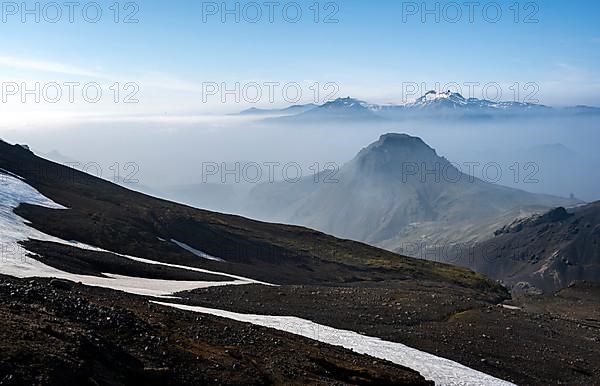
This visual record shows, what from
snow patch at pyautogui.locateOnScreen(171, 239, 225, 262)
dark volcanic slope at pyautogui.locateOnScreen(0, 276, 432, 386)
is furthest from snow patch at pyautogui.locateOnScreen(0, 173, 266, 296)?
snow patch at pyautogui.locateOnScreen(171, 239, 225, 262)

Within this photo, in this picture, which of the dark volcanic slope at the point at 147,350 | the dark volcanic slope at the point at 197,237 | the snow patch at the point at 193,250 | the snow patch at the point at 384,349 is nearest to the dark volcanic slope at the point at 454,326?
the snow patch at the point at 384,349

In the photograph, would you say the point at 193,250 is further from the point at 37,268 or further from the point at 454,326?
the point at 454,326

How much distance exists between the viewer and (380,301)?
54781mm

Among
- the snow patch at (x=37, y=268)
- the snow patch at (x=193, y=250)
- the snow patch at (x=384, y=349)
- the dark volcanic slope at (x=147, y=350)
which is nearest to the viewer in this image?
the dark volcanic slope at (x=147, y=350)

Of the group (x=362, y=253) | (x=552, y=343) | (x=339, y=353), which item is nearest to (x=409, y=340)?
(x=339, y=353)

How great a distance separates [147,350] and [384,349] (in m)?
18.0

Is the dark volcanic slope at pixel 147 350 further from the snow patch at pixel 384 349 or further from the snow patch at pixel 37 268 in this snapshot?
the snow patch at pixel 37 268

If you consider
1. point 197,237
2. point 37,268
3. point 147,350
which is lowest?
point 197,237

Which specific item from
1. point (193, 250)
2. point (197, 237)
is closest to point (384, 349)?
point (193, 250)

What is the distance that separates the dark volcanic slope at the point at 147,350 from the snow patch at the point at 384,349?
234cm

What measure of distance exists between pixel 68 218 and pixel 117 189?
155 ft

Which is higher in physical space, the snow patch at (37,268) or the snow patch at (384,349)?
the snow patch at (37,268)

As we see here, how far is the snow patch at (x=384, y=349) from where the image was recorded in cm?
3509

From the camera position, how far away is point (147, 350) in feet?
81.6
